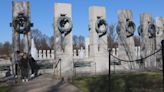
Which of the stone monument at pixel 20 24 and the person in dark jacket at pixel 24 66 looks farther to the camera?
the stone monument at pixel 20 24

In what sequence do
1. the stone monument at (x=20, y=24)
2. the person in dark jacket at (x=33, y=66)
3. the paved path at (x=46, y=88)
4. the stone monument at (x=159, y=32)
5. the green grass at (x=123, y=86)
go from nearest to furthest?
the paved path at (x=46, y=88), the green grass at (x=123, y=86), the person in dark jacket at (x=33, y=66), the stone monument at (x=20, y=24), the stone monument at (x=159, y=32)

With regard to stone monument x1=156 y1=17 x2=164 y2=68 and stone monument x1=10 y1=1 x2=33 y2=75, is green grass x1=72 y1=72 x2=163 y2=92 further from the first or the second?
stone monument x1=156 y1=17 x2=164 y2=68

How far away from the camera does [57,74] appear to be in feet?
65.3

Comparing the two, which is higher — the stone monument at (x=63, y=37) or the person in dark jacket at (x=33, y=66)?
the stone monument at (x=63, y=37)

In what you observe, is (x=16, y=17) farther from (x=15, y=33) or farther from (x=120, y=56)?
(x=120, y=56)

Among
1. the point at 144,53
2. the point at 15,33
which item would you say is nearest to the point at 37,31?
the point at 144,53

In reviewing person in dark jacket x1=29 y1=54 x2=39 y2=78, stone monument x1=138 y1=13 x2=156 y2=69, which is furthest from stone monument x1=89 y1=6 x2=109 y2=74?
person in dark jacket x1=29 y1=54 x2=39 y2=78

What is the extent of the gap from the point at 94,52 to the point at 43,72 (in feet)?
11.7

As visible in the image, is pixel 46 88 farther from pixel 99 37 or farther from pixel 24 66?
pixel 99 37

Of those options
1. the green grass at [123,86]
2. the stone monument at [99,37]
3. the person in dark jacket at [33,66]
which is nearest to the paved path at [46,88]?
the green grass at [123,86]

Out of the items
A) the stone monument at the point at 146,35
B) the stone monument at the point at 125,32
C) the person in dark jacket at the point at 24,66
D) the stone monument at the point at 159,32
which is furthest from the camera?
the stone monument at the point at 159,32

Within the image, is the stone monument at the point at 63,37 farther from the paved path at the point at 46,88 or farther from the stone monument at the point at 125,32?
the paved path at the point at 46,88

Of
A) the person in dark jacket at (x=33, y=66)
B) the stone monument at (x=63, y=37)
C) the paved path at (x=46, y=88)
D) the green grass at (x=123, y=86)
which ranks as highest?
the stone monument at (x=63, y=37)

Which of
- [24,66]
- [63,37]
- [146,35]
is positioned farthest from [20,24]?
[146,35]
